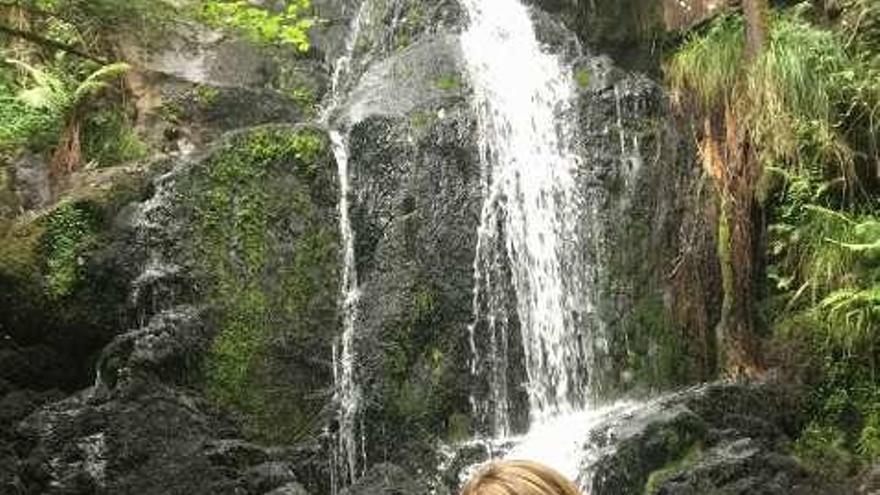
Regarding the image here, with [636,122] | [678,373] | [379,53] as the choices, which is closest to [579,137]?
[636,122]

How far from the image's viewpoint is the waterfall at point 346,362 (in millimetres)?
9562

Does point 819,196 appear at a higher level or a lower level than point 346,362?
higher

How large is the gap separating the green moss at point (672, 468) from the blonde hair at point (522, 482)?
20.1ft

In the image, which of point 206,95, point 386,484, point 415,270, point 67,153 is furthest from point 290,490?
point 206,95

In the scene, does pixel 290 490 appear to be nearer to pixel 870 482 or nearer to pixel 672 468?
pixel 672 468

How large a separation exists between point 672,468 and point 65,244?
611 centimetres

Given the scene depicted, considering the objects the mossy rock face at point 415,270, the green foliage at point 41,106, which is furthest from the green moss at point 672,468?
the green foliage at point 41,106

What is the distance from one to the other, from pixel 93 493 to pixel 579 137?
18.7 ft

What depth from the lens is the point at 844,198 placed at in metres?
9.60

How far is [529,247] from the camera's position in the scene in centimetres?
1048

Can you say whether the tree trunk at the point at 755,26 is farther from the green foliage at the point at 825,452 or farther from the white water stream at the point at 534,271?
the green foliage at the point at 825,452

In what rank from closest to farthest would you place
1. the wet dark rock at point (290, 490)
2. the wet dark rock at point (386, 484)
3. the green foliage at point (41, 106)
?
the wet dark rock at point (386, 484) → the wet dark rock at point (290, 490) → the green foliage at point (41, 106)

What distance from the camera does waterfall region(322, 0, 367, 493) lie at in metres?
9.56

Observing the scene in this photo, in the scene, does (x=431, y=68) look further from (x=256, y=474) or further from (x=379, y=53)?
(x=256, y=474)
